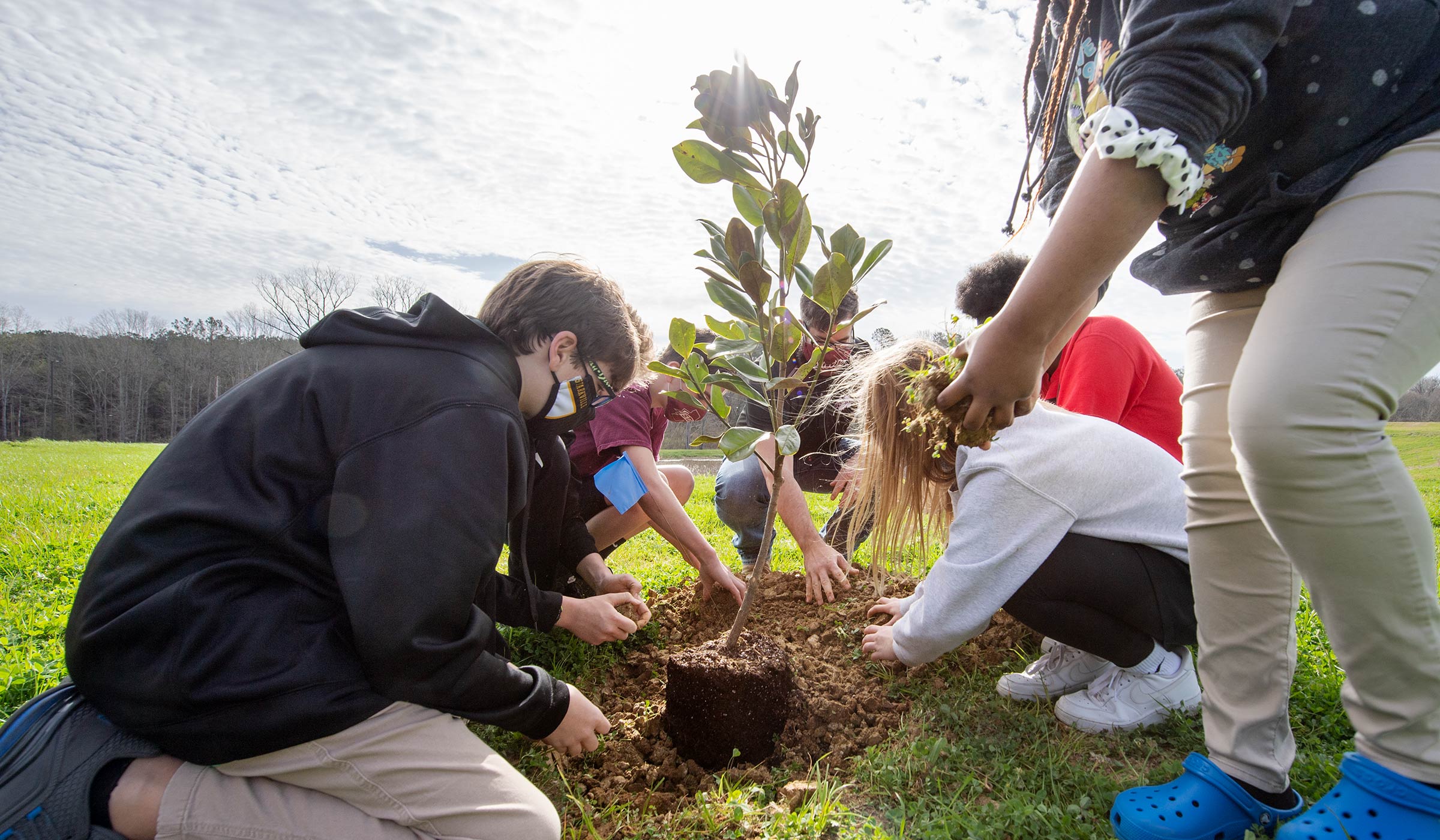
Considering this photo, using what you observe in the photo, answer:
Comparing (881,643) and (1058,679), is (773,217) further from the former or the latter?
(1058,679)

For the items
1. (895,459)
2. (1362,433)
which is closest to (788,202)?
(895,459)

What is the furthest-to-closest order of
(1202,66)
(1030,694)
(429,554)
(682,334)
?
1. (1030,694)
2. (682,334)
3. (429,554)
4. (1202,66)

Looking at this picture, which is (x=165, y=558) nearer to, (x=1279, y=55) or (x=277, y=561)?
(x=277, y=561)

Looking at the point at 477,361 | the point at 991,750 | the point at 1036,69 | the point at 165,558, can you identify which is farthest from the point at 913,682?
the point at 165,558

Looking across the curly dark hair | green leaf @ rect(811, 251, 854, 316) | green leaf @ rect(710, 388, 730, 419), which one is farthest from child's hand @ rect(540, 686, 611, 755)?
the curly dark hair

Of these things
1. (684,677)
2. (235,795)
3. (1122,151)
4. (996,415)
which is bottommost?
(684,677)

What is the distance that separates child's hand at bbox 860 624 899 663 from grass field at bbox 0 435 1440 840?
17cm

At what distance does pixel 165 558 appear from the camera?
1.34m

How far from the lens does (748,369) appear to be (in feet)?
6.22

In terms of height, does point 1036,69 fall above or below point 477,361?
above

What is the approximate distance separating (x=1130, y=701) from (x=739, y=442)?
137cm

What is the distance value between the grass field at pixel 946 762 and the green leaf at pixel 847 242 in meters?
1.30

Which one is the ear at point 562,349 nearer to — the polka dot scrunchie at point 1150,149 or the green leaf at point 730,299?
the green leaf at point 730,299

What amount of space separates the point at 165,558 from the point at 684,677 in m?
1.24
